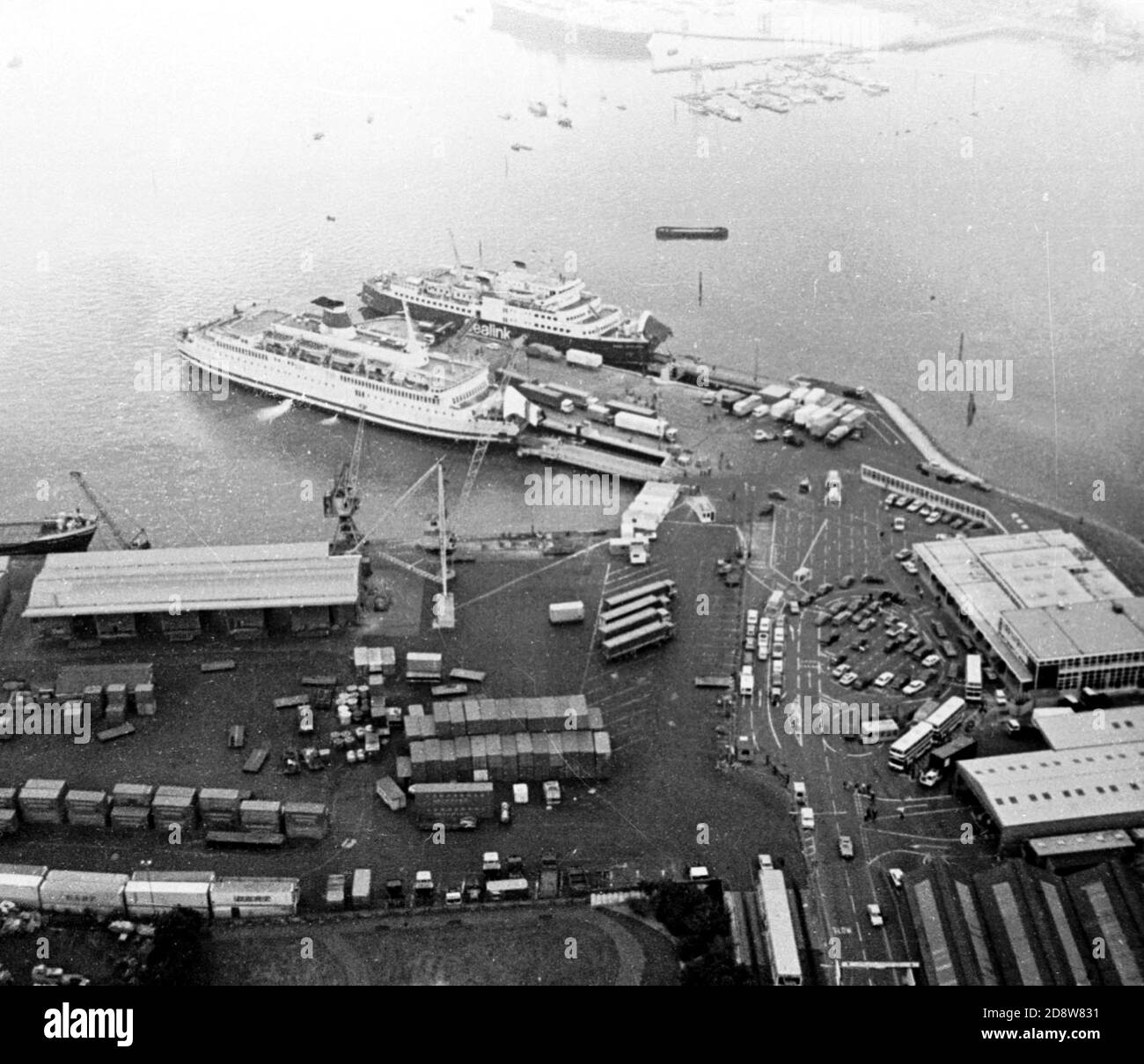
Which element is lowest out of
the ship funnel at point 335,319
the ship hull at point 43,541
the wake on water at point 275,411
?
the ship hull at point 43,541

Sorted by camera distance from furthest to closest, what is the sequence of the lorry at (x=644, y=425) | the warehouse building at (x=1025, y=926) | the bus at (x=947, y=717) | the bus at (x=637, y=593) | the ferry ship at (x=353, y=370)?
the ferry ship at (x=353, y=370) < the lorry at (x=644, y=425) < the bus at (x=637, y=593) < the bus at (x=947, y=717) < the warehouse building at (x=1025, y=926)

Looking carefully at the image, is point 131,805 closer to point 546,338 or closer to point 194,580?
point 194,580

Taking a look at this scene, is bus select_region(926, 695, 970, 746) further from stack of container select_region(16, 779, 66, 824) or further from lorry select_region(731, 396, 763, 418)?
stack of container select_region(16, 779, 66, 824)

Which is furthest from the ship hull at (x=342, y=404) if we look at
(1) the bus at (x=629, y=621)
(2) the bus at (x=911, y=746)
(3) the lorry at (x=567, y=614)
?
(2) the bus at (x=911, y=746)

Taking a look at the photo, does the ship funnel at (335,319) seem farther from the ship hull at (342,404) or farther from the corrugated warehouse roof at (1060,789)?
the corrugated warehouse roof at (1060,789)

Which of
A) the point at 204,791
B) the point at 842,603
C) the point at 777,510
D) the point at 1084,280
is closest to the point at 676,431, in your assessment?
the point at 777,510
